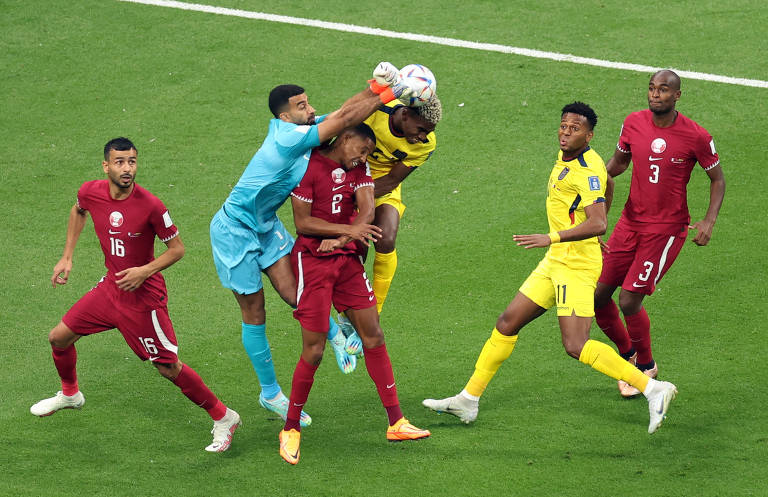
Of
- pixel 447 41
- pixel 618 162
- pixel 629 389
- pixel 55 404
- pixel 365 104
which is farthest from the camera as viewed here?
pixel 447 41

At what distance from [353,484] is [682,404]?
9.10 feet

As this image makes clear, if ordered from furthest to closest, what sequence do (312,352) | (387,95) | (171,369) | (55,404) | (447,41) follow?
(447,41) < (55,404) < (171,369) < (312,352) < (387,95)

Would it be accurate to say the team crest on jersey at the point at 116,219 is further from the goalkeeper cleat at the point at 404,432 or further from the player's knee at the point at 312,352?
the goalkeeper cleat at the point at 404,432

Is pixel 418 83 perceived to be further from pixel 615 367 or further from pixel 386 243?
pixel 615 367

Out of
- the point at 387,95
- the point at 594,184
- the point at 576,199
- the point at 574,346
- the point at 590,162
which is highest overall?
the point at 387,95

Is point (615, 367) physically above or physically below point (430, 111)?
below

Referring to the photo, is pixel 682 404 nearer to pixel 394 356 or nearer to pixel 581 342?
pixel 581 342

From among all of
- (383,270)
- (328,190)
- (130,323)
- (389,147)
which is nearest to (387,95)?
(328,190)

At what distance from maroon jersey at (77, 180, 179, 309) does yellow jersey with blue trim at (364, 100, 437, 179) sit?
185 cm

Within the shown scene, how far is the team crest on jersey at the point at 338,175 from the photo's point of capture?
306 inches

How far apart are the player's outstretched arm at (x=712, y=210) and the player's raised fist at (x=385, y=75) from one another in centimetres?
278

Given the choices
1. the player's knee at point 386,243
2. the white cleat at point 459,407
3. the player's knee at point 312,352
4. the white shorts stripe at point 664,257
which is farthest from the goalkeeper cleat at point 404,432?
the white shorts stripe at point 664,257

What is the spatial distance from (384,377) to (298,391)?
0.64 m

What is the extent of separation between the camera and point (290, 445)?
7.87 m
